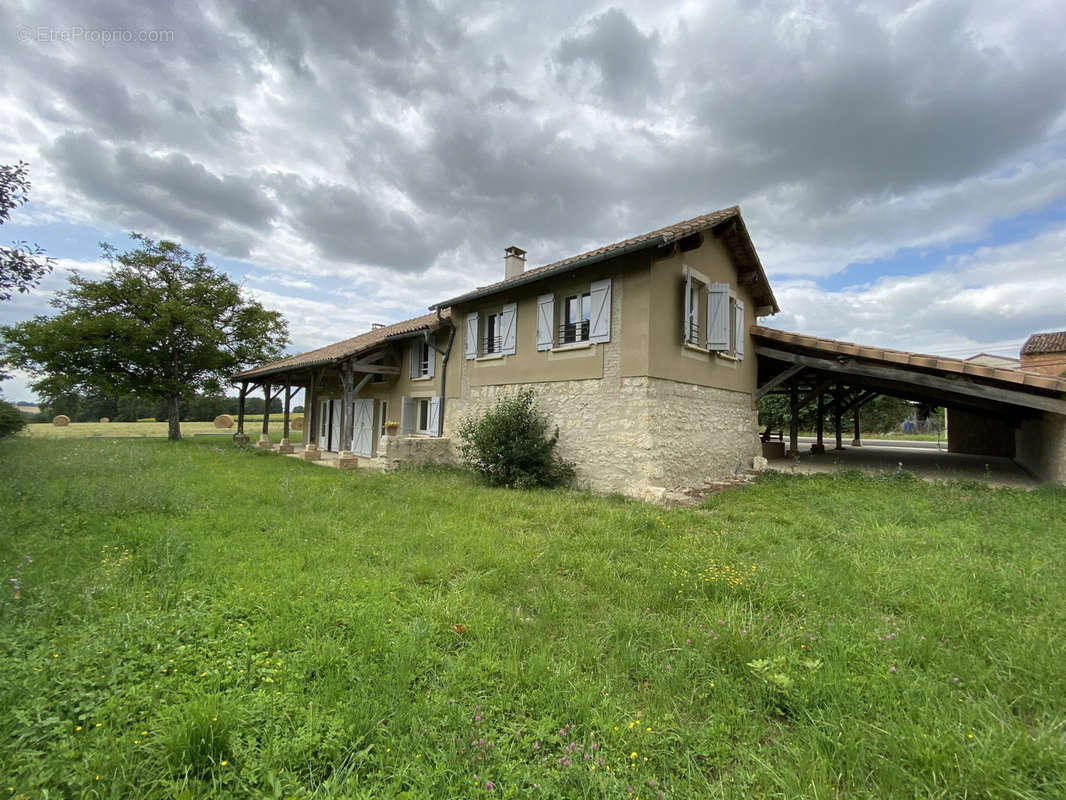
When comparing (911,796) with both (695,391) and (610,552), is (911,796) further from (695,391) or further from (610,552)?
(695,391)

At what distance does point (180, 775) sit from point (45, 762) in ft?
1.81

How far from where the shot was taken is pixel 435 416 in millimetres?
13617

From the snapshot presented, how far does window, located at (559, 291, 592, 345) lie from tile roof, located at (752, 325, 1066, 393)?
5653mm

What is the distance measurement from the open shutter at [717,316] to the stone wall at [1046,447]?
21.0 ft

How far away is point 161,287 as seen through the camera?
69.8ft

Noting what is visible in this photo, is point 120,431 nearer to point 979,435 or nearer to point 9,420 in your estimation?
point 9,420

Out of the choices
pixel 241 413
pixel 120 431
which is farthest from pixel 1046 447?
pixel 120 431

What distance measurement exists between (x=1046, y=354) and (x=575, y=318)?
24.5 metres

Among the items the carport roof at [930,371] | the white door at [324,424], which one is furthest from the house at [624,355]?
the white door at [324,424]

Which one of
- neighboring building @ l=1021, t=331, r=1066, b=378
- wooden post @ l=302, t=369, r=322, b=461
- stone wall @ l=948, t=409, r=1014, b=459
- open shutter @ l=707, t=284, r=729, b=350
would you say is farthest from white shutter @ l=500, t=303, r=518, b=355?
neighboring building @ l=1021, t=331, r=1066, b=378

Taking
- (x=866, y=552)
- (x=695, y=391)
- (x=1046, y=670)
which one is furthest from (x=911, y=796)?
(x=695, y=391)

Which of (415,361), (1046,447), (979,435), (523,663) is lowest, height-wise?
(523,663)

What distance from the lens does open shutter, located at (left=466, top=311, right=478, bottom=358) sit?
1263 centimetres

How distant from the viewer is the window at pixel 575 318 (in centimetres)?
1033
